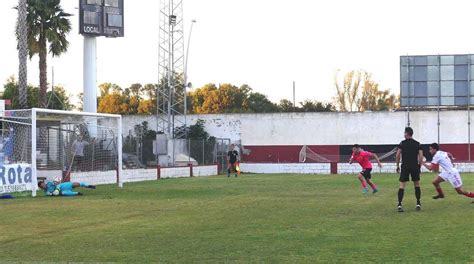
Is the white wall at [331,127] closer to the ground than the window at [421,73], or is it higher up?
closer to the ground

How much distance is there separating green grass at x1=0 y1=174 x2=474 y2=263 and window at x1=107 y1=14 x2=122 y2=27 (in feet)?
75.0

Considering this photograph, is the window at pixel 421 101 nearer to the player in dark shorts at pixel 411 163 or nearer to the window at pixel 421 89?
the window at pixel 421 89

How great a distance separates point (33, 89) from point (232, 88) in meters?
31.5

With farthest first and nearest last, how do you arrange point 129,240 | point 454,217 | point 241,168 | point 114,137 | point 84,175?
point 241,168, point 114,137, point 84,175, point 454,217, point 129,240

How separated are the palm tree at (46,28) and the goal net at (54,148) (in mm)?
15430

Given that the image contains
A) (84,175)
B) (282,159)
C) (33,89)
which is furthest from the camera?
(33,89)

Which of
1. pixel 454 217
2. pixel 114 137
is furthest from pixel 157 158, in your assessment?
pixel 454 217

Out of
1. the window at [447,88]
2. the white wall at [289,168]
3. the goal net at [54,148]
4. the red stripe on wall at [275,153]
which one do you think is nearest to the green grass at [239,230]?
the goal net at [54,148]

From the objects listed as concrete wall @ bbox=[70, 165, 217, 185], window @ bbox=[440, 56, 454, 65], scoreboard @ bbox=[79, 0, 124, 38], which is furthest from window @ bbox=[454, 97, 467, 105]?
scoreboard @ bbox=[79, 0, 124, 38]

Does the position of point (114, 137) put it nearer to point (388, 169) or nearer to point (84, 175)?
point (84, 175)

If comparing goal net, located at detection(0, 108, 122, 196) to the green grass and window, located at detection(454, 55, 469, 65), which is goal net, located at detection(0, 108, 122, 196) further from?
window, located at detection(454, 55, 469, 65)

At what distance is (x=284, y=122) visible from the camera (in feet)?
212

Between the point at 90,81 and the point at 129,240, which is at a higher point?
the point at 90,81

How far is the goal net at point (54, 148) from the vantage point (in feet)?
89.0
